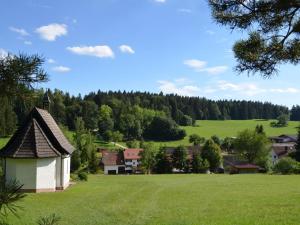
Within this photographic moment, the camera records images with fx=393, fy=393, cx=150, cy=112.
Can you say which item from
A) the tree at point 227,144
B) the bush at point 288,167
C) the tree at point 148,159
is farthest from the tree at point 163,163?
the tree at point 227,144

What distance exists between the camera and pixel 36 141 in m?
29.7

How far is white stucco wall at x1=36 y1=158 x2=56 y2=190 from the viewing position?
95.1ft

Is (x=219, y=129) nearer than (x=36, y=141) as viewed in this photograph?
No

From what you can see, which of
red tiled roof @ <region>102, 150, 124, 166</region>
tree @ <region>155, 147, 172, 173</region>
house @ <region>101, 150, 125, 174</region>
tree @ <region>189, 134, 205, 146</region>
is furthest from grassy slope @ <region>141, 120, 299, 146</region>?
tree @ <region>155, 147, 172, 173</region>

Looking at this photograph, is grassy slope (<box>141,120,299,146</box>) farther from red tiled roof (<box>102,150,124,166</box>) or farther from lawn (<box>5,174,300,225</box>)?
lawn (<box>5,174,300,225</box>)

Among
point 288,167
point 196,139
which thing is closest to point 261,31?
point 288,167

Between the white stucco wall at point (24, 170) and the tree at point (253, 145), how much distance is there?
2472 inches

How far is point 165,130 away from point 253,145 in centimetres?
4444

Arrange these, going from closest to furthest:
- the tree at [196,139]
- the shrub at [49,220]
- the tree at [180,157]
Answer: the shrub at [49,220] < the tree at [180,157] < the tree at [196,139]

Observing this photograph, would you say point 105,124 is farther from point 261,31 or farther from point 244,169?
point 261,31

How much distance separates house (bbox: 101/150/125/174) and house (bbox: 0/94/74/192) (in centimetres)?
5718

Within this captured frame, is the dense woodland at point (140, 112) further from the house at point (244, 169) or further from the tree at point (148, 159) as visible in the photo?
the house at point (244, 169)

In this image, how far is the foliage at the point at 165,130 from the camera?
125m

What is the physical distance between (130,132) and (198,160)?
57483mm
